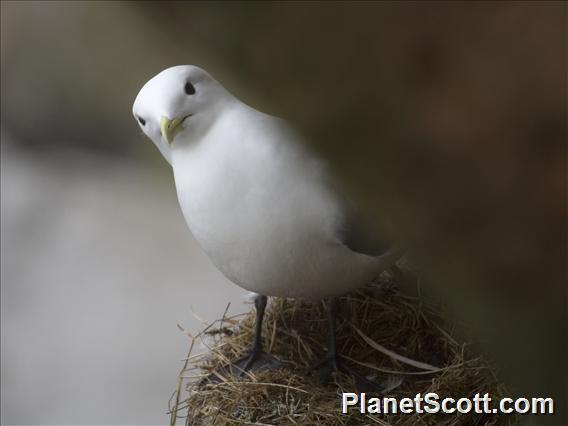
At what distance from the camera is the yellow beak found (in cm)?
62

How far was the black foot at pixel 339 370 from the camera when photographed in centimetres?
81

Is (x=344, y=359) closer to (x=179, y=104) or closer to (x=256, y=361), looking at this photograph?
(x=256, y=361)

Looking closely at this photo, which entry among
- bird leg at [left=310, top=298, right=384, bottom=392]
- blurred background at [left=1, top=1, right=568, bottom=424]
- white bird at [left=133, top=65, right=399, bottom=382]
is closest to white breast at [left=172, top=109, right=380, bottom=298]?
white bird at [left=133, top=65, right=399, bottom=382]

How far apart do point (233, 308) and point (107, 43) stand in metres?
0.45

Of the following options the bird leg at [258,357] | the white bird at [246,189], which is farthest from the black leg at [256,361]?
the white bird at [246,189]

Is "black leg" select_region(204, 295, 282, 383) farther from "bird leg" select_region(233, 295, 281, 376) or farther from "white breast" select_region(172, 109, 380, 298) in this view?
"white breast" select_region(172, 109, 380, 298)

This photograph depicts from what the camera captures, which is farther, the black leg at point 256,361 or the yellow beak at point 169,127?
the black leg at point 256,361

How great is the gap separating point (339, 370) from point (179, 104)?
38 centimetres

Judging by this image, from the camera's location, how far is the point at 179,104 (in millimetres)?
631

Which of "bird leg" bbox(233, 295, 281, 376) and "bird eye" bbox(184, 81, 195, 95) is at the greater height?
"bird eye" bbox(184, 81, 195, 95)

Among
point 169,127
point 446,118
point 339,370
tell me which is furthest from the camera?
point 339,370

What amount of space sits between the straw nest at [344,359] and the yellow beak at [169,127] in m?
0.32

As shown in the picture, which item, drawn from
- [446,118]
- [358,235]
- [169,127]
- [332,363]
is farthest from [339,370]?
[446,118]

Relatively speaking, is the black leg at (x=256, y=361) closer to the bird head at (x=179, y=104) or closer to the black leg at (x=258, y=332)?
the black leg at (x=258, y=332)
